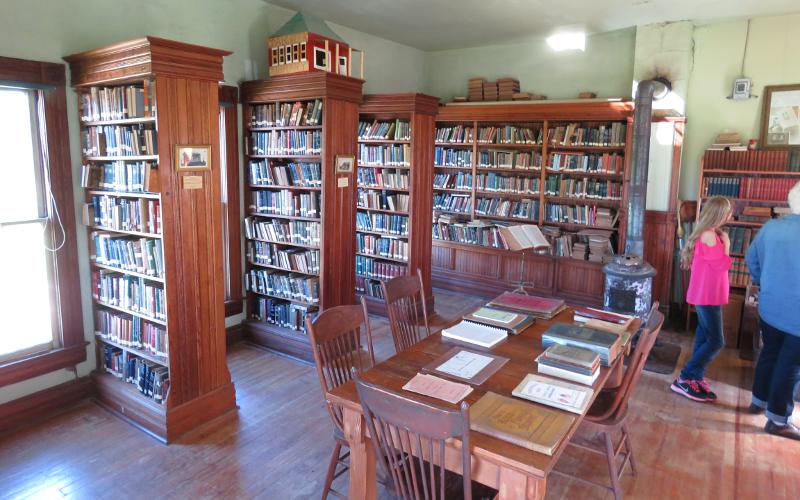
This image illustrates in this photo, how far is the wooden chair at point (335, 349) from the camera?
2.52 m

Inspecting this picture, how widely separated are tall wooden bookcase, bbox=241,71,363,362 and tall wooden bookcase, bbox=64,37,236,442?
46.0 inches

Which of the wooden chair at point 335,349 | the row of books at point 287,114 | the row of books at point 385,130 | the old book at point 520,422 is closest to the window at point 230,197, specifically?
the row of books at point 287,114

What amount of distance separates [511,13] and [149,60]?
3.89 m

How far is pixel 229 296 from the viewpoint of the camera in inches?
202

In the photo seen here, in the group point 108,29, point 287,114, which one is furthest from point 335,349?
point 108,29

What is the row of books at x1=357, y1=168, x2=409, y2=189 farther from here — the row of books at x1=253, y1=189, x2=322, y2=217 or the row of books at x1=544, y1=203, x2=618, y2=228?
the row of books at x1=544, y1=203, x2=618, y2=228

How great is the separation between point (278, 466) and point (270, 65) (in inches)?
140

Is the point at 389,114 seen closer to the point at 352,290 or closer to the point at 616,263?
the point at 352,290

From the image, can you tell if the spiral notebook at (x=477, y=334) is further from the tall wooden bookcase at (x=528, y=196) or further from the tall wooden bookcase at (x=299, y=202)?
the tall wooden bookcase at (x=528, y=196)

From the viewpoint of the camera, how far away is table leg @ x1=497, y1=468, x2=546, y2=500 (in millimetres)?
1700

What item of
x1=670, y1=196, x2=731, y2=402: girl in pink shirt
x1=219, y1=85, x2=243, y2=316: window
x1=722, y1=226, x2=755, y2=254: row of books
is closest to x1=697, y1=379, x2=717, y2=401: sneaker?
x1=670, y1=196, x2=731, y2=402: girl in pink shirt

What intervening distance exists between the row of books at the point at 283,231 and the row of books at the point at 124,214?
1486 millimetres

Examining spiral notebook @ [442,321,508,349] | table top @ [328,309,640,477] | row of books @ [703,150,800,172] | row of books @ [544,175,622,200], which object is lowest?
table top @ [328,309,640,477]

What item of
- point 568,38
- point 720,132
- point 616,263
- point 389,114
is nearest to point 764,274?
point 616,263
